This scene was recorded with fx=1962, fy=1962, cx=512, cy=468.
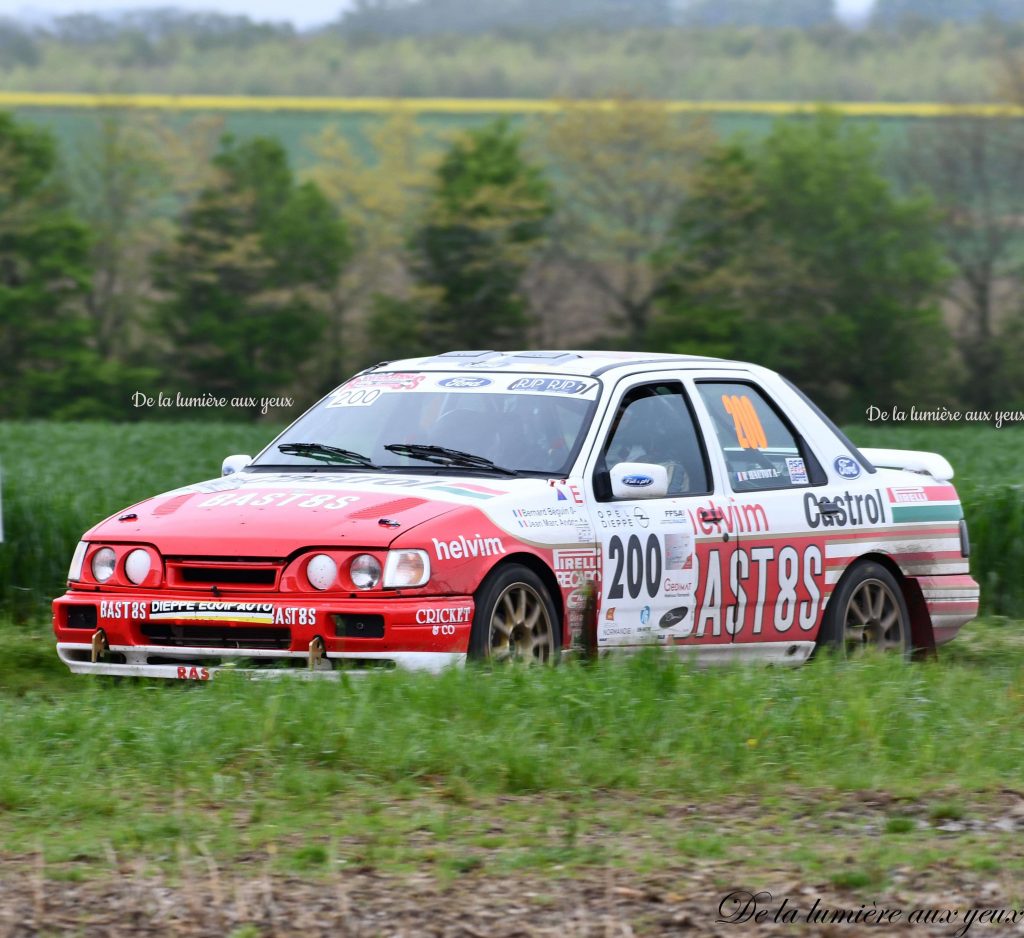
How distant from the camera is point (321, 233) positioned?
5356cm

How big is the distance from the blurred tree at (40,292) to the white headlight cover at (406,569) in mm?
40991

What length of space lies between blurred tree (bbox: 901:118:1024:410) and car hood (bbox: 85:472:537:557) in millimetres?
41359

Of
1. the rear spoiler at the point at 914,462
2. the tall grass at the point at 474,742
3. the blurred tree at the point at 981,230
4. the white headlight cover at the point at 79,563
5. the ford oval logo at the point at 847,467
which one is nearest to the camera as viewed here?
the tall grass at the point at 474,742

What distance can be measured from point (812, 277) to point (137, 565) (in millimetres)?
45184

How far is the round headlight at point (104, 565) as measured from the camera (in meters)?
8.28

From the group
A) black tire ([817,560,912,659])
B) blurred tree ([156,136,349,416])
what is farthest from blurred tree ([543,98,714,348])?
black tire ([817,560,912,659])

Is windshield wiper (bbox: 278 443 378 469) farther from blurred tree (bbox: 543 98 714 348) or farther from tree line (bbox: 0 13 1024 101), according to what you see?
tree line (bbox: 0 13 1024 101)

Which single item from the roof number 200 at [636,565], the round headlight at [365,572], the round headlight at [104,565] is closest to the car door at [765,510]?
the roof number 200 at [636,565]

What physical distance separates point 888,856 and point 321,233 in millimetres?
49101

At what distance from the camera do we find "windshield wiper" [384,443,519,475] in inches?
344

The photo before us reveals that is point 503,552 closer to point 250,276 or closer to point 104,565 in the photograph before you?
point 104,565

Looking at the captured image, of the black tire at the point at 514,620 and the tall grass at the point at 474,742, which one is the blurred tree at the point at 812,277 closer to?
the black tire at the point at 514,620

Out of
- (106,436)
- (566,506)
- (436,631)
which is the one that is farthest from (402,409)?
(106,436)

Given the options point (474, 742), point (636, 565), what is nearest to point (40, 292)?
point (636, 565)
